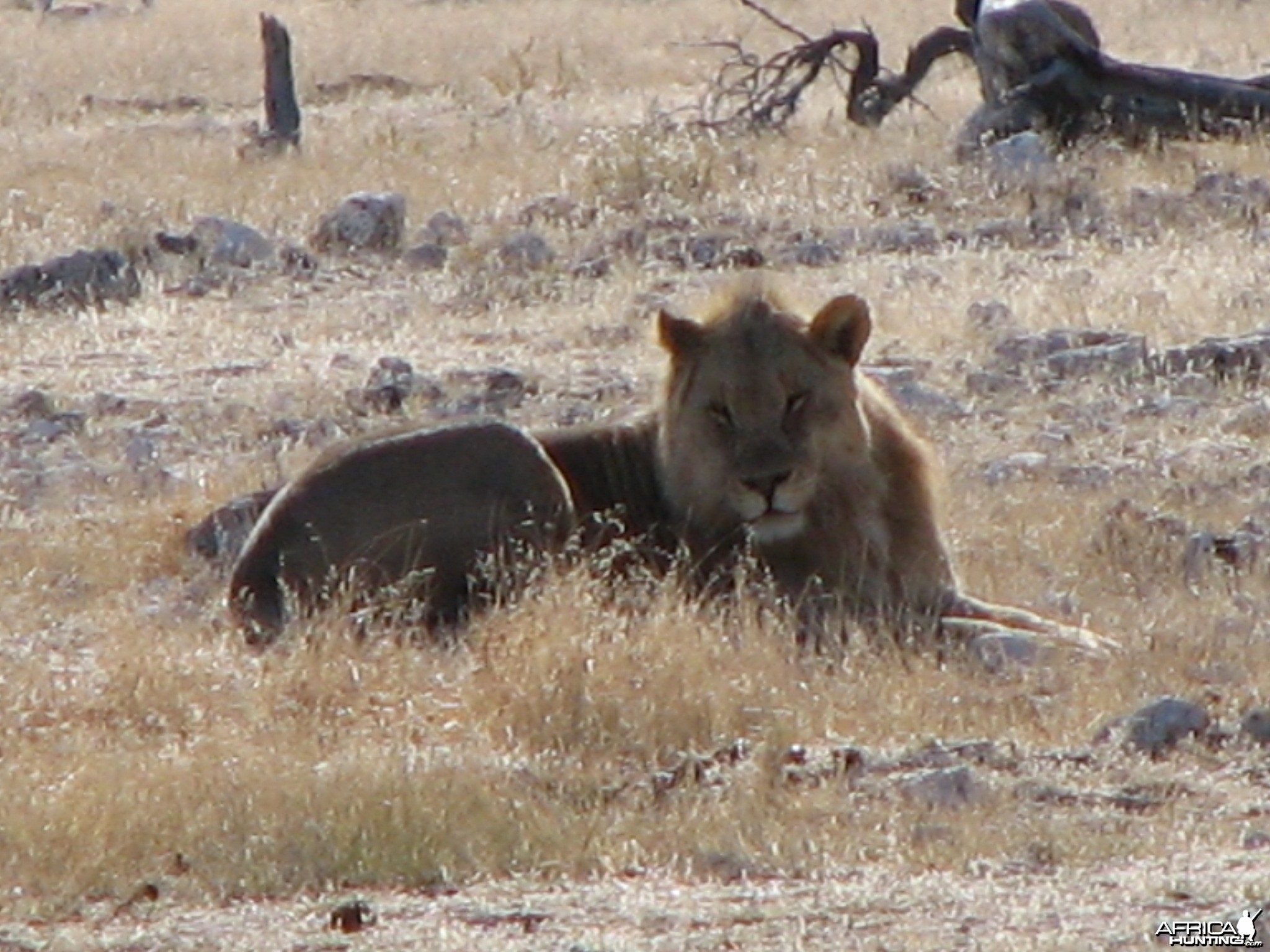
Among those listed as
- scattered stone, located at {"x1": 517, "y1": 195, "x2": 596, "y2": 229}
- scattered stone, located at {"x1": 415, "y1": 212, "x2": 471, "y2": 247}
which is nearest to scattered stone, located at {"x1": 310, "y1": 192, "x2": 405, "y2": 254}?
scattered stone, located at {"x1": 415, "y1": 212, "x2": 471, "y2": 247}

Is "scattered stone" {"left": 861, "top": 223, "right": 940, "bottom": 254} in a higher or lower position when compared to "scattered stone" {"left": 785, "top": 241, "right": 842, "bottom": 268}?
higher

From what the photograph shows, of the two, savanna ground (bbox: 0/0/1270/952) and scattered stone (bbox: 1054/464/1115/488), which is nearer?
savanna ground (bbox: 0/0/1270/952)

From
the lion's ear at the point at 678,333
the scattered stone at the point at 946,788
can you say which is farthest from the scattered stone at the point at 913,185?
the scattered stone at the point at 946,788

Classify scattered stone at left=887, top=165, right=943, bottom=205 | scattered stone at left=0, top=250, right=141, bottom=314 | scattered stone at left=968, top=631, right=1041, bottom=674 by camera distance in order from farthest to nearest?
scattered stone at left=887, top=165, right=943, bottom=205 < scattered stone at left=0, top=250, right=141, bottom=314 < scattered stone at left=968, top=631, right=1041, bottom=674

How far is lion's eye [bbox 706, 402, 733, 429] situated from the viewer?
8656mm

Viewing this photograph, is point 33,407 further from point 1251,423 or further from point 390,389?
point 1251,423

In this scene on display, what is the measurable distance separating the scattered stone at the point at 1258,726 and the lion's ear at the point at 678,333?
235 cm

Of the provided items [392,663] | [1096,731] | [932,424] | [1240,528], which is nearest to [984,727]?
[1096,731]

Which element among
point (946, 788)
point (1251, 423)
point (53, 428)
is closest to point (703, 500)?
point (946, 788)

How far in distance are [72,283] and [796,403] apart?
7570mm

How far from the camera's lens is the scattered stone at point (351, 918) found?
525cm

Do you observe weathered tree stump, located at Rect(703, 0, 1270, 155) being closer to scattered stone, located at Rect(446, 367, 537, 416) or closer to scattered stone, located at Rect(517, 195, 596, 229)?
scattered stone, located at Rect(517, 195, 596, 229)

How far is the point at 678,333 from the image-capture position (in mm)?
8828

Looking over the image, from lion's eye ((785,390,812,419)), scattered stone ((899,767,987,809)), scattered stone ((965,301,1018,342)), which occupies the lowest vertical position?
scattered stone ((965,301,1018,342))
